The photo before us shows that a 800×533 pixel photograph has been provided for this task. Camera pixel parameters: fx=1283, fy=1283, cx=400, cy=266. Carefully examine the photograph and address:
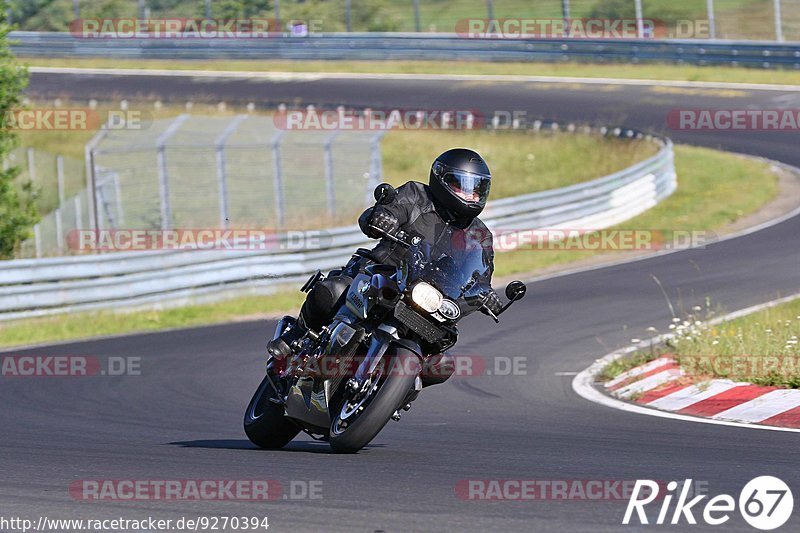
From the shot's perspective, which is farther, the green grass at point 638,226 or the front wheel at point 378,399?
the green grass at point 638,226

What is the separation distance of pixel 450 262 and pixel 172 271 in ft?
38.6

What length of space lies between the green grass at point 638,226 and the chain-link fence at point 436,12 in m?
9.45

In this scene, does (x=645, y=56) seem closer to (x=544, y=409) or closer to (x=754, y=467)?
(x=544, y=409)

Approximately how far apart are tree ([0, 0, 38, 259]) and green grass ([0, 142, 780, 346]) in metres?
3.55

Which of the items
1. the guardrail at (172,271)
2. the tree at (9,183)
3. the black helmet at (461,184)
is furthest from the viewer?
the tree at (9,183)

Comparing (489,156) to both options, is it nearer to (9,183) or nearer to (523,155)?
(523,155)

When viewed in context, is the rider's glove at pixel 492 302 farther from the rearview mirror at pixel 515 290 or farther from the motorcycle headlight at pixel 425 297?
the motorcycle headlight at pixel 425 297

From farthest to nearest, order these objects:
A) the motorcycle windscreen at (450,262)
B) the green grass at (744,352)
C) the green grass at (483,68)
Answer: the green grass at (483,68) < the green grass at (744,352) < the motorcycle windscreen at (450,262)

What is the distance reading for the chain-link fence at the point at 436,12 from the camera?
38406 millimetres

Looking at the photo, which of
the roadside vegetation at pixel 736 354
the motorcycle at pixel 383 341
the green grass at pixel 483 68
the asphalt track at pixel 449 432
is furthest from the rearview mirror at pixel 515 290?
the green grass at pixel 483 68

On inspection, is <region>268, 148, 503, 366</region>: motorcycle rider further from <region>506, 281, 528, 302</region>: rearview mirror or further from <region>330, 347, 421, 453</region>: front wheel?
<region>330, 347, 421, 453</region>: front wheel

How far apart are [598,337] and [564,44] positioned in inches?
1092

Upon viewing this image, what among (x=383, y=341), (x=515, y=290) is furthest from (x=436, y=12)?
(x=383, y=341)

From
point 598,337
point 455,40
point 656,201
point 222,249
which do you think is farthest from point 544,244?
point 455,40
